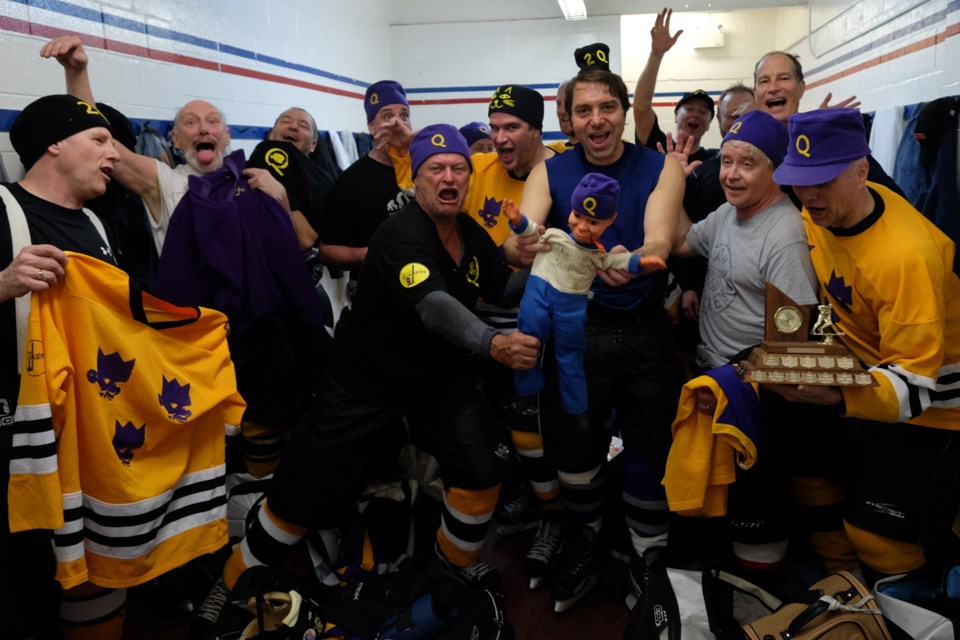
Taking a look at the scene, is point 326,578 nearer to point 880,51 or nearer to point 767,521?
point 767,521

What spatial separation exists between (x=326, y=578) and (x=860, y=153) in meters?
2.70

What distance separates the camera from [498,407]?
3549 mm

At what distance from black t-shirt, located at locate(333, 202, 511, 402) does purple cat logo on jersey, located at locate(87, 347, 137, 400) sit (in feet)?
2.74

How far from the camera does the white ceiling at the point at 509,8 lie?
8.16 meters

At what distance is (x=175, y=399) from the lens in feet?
8.29

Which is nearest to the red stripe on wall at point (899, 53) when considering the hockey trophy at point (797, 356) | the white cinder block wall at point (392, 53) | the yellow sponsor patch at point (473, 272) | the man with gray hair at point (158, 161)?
the white cinder block wall at point (392, 53)

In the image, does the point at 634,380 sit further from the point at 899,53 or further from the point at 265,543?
the point at 899,53

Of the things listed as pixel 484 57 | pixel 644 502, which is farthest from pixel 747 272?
pixel 484 57

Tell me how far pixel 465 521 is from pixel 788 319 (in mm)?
1565

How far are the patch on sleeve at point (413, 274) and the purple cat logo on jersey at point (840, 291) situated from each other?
1452mm

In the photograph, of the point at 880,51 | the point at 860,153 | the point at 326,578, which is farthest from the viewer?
the point at 880,51

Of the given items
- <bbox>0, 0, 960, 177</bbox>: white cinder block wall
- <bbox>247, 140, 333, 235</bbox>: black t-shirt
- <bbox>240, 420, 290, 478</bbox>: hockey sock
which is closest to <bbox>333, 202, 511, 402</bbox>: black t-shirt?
<bbox>240, 420, 290, 478</bbox>: hockey sock

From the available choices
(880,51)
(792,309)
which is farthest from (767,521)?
(880,51)

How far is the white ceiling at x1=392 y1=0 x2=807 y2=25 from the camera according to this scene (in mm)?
8156
